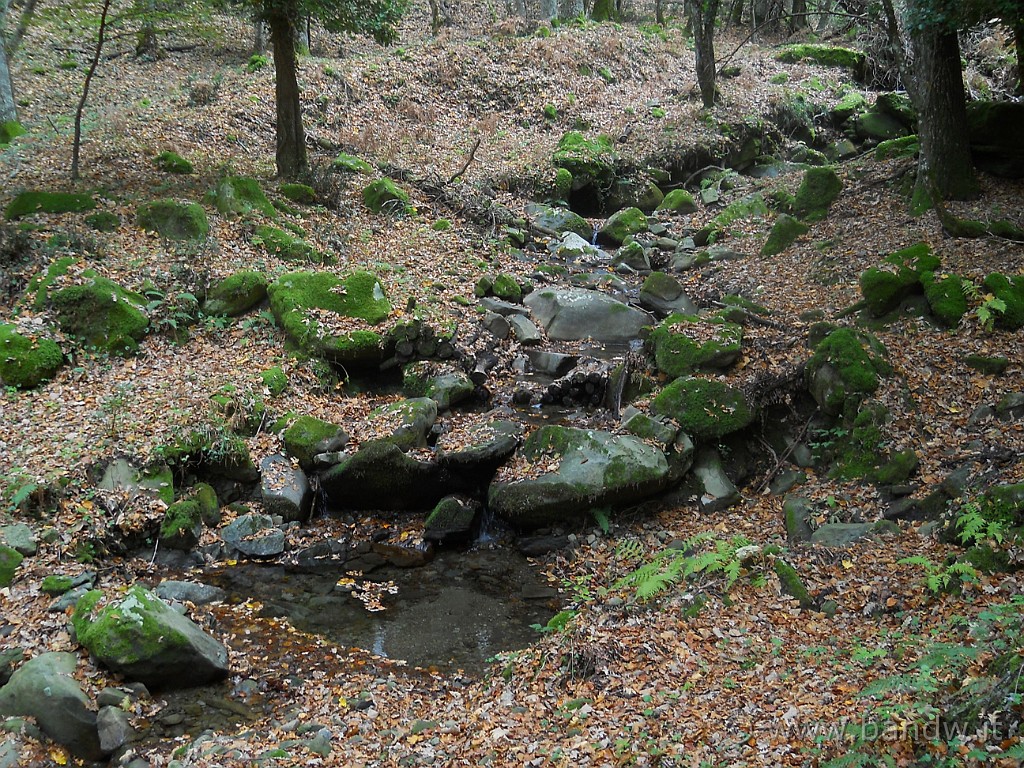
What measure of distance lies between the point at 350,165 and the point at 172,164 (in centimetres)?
366

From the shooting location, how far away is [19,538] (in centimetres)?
755

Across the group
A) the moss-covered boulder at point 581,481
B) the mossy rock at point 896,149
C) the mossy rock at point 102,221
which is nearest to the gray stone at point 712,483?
the moss-covered boulder at point 581,481

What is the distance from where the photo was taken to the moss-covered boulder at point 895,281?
395 inches

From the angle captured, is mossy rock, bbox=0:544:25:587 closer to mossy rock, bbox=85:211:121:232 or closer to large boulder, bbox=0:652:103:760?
large boulder, bbox=0:652:103:760

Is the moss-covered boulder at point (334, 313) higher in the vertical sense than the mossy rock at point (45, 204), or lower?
lower

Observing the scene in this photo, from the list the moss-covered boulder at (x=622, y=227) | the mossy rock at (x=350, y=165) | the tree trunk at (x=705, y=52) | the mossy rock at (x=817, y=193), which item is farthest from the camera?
the tree trunk at (x=705, y=52)

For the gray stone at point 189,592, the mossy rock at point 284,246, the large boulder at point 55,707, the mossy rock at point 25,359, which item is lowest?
the gray stone at point 189,592

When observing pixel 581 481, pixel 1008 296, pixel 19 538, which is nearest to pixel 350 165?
pixel 581 481

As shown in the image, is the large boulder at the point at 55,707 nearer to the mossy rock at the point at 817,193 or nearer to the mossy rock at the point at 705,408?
the mossy rock at the point at 705,408

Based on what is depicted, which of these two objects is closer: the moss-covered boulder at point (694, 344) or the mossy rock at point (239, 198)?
the moss-covered boulder at point (694, 344)

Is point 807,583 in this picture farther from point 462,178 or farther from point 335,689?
point 462,178

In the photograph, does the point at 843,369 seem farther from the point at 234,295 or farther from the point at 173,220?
the point at 173,220

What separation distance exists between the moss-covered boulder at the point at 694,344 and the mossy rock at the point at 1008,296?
3.06 meters

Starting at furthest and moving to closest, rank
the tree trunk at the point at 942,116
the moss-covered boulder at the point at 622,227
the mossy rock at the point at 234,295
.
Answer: the moss-covered boulder at the point at 622,227
the mossy rock at the point at 234,295
the tree trunk at the point at 942,116
